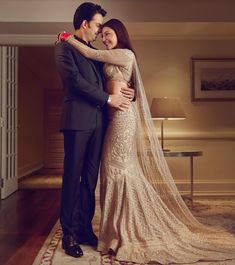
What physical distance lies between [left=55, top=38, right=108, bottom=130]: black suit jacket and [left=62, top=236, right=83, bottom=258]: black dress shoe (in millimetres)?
680

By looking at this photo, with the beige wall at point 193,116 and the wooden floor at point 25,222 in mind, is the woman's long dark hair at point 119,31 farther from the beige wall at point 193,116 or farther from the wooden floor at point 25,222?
the beige wall at point 193,116

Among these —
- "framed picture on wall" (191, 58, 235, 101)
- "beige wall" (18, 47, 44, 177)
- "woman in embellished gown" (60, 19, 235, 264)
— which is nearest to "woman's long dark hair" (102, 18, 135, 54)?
Result: "woman in embellished gown" (60, 19, 235, 264)

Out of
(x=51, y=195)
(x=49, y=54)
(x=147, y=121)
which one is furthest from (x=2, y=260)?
(x=49, y=54)

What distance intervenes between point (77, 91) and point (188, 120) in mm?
2809

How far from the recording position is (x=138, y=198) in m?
2.30

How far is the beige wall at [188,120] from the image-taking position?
15.7 ft

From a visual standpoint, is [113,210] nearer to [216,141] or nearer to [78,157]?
[78,157]

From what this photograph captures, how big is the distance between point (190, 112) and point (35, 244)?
290 centimetres

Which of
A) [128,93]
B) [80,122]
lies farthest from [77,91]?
[128,93]

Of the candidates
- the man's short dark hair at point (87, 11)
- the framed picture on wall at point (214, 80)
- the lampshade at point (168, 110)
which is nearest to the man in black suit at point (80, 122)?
the man's short dark hair at point (87, 11)

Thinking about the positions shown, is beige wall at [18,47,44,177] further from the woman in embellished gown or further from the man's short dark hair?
the woman in embellished gown

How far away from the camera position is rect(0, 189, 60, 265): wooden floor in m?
2.33

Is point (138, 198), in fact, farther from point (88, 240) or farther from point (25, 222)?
point (25, 222)

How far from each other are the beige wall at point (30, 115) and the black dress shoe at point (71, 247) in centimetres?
445
